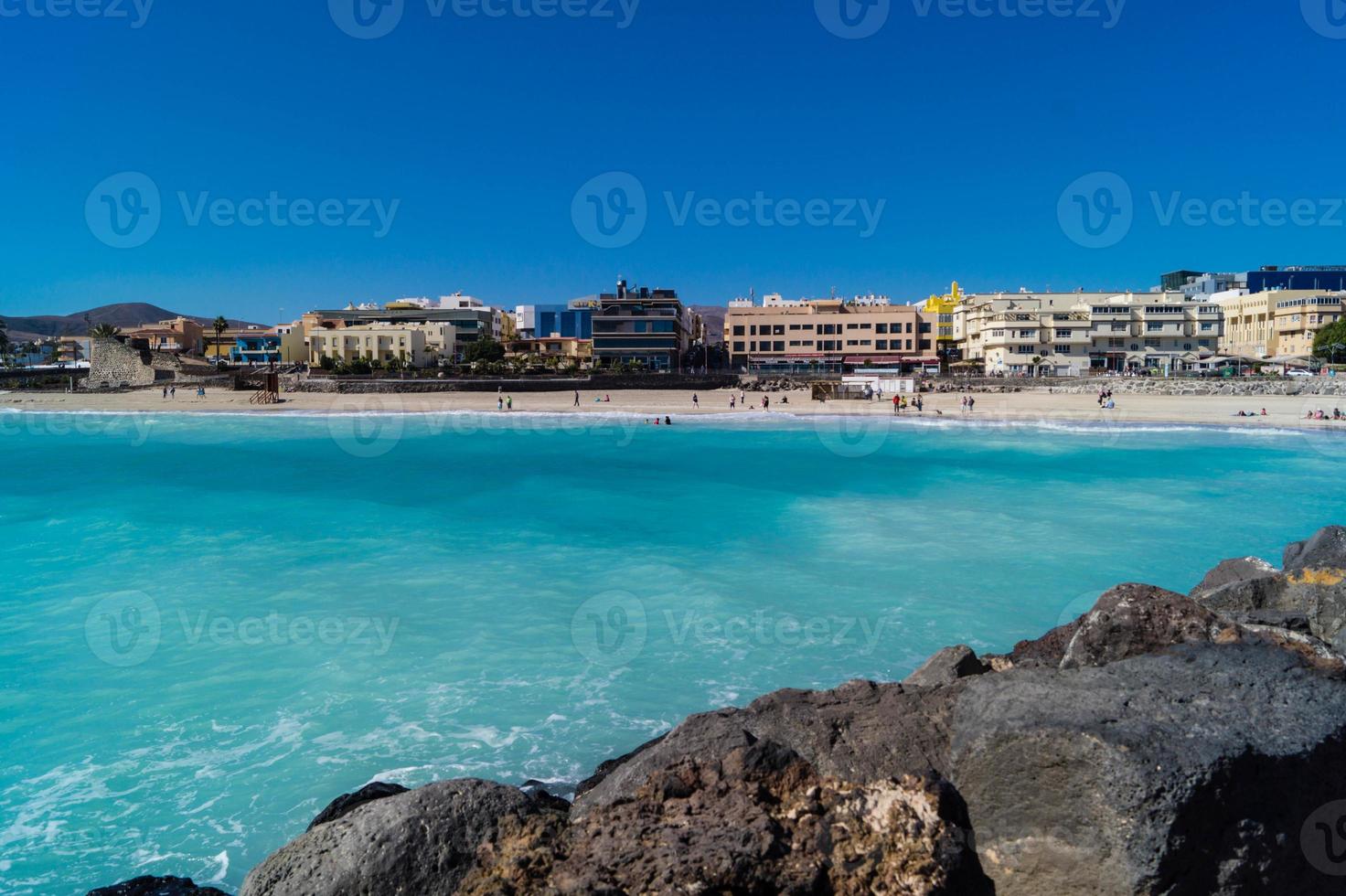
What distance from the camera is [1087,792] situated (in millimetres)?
3520

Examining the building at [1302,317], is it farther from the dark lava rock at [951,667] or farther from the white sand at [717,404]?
the dark lava rock at [951,667]

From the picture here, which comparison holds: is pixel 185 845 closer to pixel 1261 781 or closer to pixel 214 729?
pixel 214 729

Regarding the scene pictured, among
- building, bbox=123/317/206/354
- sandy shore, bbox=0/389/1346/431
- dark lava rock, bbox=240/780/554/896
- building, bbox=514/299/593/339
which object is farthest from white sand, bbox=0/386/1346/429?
dark lava rock, bbox=240/780/554/896

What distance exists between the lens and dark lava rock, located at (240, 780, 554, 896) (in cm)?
387

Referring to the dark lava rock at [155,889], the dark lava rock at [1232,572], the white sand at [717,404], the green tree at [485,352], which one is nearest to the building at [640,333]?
the green tree at [485,352]

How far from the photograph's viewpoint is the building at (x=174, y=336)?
322 ft

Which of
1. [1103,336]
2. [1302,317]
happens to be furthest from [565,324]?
[1302,317]

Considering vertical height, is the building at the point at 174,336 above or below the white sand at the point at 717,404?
above

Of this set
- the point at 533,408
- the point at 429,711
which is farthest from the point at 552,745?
the point at 533,408

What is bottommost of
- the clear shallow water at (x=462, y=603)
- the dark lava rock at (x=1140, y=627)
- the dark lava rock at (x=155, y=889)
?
the clear shallow water at (x=462, y=603)

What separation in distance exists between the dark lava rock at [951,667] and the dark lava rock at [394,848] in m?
3.65

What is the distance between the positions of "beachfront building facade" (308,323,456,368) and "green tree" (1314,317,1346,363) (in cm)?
8037

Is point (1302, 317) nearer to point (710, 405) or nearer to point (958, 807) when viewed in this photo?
point (710, 405)

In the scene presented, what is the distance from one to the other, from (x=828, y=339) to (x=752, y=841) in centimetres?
8144
